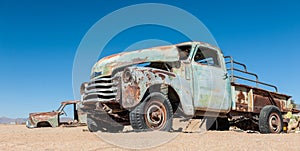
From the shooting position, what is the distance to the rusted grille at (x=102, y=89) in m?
6.80

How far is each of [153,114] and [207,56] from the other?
2.73 metres

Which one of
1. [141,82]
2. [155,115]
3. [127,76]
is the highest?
[127,76]

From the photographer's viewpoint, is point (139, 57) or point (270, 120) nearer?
point (139, 57)

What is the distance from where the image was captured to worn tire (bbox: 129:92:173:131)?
6.27m

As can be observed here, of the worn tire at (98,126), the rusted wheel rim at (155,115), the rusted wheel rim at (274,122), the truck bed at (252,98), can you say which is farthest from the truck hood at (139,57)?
the rusted wheel rim at (274,122)

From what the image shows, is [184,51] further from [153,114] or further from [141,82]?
[153,114]

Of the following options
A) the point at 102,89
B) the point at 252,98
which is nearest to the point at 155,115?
the point at 102,89

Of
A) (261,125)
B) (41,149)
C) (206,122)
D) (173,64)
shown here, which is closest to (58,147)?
(41,149)

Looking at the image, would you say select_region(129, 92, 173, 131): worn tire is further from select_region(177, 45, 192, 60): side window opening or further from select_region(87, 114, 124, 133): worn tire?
select_region(87, 114, 124, 133): worn tire

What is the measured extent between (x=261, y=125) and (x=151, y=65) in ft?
11.5

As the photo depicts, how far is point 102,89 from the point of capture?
6969 millimetres

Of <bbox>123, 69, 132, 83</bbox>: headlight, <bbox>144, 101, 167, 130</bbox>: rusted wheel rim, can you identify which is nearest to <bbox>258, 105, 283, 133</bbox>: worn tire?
<bbox>144, 101, 167, 130</bbox>: rusted wheel rim

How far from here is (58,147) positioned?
181 inches

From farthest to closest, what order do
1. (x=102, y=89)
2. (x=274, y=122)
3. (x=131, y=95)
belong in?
(x=274, y=122) → (x=102, y=89) → (x=131, y=95)
